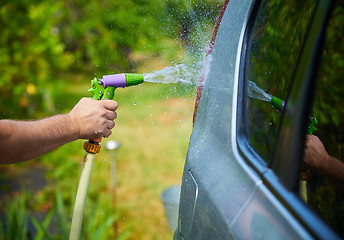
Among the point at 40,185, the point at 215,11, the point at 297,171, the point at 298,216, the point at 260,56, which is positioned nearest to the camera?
the point at 298,216

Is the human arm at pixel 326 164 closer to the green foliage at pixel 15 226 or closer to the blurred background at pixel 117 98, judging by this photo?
the blurred background at pixel 117 98

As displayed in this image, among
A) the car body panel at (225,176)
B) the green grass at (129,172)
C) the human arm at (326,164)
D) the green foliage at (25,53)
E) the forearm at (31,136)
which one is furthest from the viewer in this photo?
the green foliage at (25,53)

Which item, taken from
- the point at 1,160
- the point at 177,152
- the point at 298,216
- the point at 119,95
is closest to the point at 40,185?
the point at 177,152

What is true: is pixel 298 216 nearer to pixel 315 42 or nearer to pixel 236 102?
pixel 315 42

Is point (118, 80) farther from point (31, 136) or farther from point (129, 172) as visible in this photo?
point (129, 172)

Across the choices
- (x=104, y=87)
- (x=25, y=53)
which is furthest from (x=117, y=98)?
(x=104, y=87)

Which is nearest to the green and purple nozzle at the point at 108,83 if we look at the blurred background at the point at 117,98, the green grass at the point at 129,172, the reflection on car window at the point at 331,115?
the blurred background at the point at 117,98

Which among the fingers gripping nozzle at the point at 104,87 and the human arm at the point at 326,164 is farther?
the fingers gripping nozzle at the point at 104,87

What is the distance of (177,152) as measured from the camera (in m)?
5.46

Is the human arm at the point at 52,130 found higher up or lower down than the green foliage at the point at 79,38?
lower down

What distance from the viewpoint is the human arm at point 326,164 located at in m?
1.21

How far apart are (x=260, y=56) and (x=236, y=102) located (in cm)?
24

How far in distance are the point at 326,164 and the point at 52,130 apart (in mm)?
1146

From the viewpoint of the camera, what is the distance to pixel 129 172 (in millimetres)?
4562
